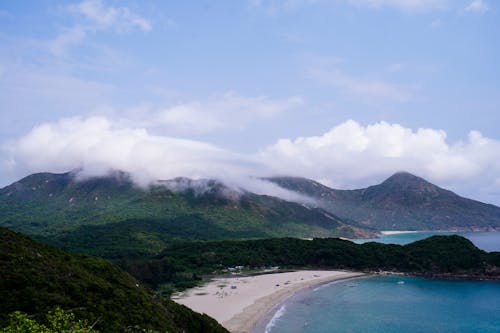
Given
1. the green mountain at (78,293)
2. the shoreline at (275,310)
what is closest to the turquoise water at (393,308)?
the shoreline at (275,310)

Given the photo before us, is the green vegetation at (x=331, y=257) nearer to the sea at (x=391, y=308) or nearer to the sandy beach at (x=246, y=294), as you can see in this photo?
the sea at (x=391, y=308)

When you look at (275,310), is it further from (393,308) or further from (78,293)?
(78,293)

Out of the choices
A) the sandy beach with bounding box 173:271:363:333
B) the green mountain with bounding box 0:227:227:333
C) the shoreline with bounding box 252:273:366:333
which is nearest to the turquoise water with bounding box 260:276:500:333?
the shoreline with bounding box 252:273:366:333

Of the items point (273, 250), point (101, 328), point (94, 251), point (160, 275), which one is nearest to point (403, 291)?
point (273, 250)

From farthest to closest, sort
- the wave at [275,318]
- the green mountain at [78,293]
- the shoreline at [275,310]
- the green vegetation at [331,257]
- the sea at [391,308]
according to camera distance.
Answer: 1. the green vegetation at [331,257]
2. the sea at [391,308]
3. the shoreline at [275,310]
4. the wave at [275,318]
5. the green mountain at [78,293]

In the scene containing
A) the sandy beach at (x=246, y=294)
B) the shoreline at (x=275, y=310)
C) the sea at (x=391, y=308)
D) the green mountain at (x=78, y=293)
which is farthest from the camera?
the sandy beach at (x=246, y=294)

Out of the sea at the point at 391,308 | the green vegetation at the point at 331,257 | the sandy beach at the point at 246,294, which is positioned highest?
the green vegetation at the point at 331,257

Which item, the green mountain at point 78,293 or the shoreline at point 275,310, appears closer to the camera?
the green mountain at point 78,293

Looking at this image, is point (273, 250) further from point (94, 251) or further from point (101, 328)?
point (101, 328)
